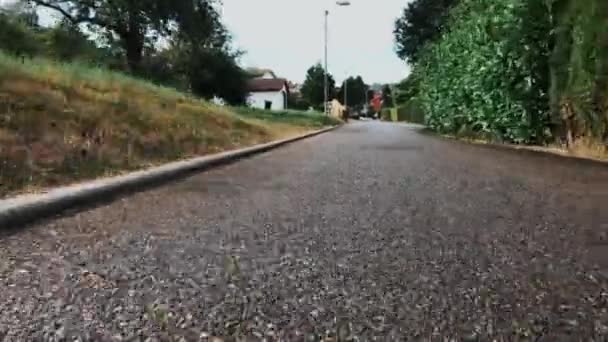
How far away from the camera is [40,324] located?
2229 millimetres

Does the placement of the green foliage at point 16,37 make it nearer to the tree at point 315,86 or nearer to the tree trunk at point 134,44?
the tree trunk at point 134,44

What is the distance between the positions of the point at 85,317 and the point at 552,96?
12.3m

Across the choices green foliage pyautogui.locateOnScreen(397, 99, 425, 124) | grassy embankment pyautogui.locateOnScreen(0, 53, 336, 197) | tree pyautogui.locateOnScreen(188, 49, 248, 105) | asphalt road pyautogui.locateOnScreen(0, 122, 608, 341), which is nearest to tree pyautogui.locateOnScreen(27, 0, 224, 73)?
grassy embankment pyautogui.locateOnScreen(0, 53, 336, 197)

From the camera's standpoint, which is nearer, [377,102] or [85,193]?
[85,193]

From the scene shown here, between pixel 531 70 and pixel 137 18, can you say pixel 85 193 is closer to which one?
pixel 531 70

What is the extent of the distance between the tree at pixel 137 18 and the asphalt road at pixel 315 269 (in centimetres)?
1577

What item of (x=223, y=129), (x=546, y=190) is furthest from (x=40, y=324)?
(x=223, y=129)

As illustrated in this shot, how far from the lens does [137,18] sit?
67.6 ft

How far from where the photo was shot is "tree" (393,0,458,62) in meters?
30.7

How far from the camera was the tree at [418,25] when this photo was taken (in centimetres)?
3067

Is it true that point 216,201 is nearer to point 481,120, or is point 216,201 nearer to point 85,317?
point 85,317

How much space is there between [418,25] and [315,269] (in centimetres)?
3109

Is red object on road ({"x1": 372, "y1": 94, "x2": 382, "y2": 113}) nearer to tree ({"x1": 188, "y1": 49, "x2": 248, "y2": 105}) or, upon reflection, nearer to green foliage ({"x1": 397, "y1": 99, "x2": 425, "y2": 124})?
green foliage ({"x1": 397, "y1": 99, "x2": 425, "y2": 124})

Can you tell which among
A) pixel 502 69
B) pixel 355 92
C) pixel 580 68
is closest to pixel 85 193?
pixel 580 68
